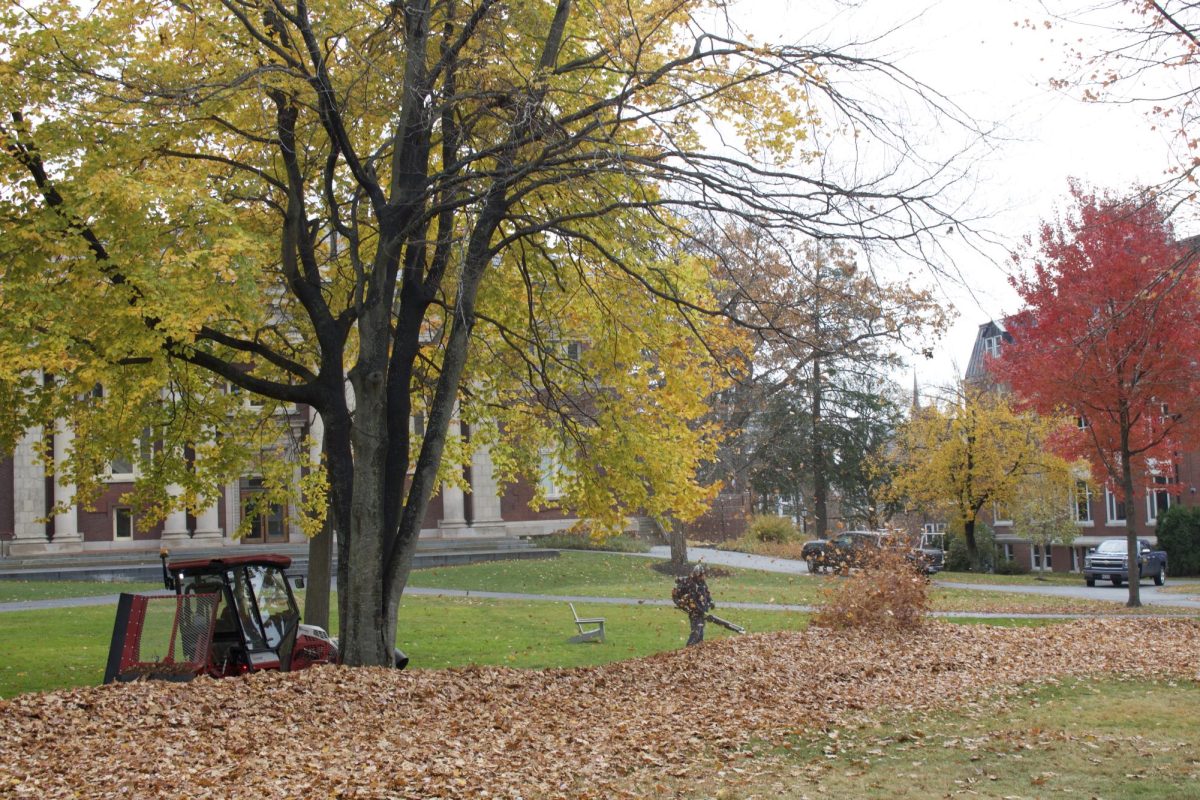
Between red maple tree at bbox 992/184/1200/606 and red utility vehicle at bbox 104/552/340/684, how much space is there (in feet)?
48.4

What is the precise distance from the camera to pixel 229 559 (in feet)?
42.4

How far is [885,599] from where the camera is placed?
58.2ft

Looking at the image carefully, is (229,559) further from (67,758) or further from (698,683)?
(698,683)

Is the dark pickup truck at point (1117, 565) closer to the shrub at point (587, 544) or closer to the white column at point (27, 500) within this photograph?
Answer: the shrub at point (587, 544)

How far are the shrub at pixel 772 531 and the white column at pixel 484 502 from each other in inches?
442

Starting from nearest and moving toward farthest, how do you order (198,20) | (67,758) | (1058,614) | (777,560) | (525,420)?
(67,758) → (198,20) → (525,420) → (1058,614) → (777,560)

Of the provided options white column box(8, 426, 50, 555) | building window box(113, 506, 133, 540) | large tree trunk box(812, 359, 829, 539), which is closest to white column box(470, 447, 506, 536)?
building window box(113, 506, 133, 540)

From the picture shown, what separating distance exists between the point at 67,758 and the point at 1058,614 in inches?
782

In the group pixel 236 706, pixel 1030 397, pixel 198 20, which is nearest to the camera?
pixel 236 706

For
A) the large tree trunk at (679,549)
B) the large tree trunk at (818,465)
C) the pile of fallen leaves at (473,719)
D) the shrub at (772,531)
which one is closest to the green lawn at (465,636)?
the pile of fallen leaves at (473,719)

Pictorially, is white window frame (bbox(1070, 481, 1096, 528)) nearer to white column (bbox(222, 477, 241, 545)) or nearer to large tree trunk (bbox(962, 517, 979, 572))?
large tree trunk (bbox(962, 517, 979, 572))

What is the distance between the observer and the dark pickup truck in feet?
115

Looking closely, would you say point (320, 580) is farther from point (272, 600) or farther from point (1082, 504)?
point (1082, 504)

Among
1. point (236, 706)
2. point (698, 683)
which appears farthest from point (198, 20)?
point (698, 683)
